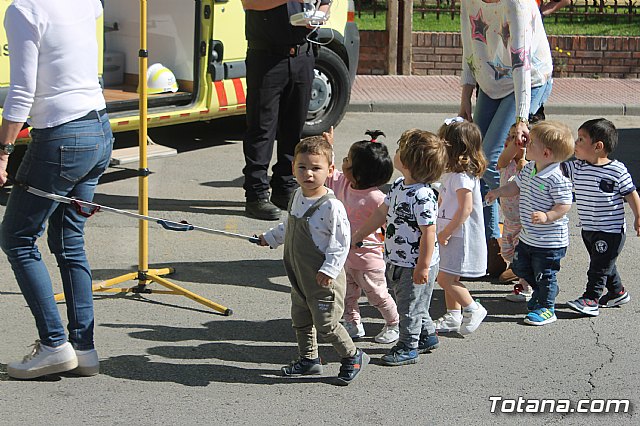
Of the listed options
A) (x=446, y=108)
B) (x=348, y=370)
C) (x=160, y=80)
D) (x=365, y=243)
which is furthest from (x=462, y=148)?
(x=446, y=108)

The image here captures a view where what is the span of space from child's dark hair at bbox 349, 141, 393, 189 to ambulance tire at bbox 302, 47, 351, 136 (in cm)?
476

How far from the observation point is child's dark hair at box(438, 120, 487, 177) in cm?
552

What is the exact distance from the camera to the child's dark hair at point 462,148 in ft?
18.1

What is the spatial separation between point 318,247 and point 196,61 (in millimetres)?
4641

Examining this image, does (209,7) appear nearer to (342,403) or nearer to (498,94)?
(498,94)

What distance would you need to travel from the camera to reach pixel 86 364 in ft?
16.4

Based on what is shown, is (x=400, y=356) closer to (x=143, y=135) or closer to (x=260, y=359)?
(x=260, y=359)

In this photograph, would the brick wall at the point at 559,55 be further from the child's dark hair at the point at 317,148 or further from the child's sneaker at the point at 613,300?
the child's dark hair at the point at 317,148

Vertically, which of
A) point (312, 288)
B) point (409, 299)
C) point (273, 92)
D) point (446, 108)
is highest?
point (273, 92)

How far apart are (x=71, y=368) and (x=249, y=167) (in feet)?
10.5

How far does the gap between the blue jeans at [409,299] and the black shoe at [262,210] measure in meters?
2.71

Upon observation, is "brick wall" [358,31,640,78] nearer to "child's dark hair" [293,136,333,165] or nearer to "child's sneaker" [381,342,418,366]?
"child's sneaker" [381,342,418,366]

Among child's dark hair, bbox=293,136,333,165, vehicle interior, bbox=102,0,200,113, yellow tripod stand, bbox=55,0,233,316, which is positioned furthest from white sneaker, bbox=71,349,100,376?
vehicle interior, bbox=102,0,200,113

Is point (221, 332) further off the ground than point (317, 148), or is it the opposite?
point (317, 148)
